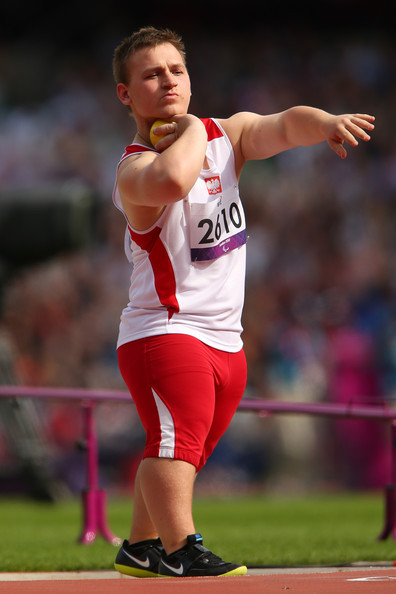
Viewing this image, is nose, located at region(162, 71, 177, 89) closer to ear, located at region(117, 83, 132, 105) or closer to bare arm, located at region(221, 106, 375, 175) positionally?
ear, located at region(117, 83, 132, 105)

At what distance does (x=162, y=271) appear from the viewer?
315 cm

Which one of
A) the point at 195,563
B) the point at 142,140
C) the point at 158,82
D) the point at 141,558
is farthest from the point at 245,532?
the point at 158,82

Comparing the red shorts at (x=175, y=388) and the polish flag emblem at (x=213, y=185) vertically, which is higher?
the polish flag emblem at (x=213, y=185)

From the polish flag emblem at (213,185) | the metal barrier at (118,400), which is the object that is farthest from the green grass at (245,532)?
the polish flag emblem at (213,185)

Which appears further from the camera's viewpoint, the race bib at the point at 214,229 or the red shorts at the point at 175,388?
the race bib at the point at 214,229

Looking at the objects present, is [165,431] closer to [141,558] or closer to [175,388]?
[175,388]

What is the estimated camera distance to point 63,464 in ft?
37.3

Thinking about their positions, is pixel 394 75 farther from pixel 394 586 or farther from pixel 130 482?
pixel 394 586

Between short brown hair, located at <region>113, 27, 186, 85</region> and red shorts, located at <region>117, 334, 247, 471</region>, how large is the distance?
91 centimetres

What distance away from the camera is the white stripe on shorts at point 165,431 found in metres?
3.00

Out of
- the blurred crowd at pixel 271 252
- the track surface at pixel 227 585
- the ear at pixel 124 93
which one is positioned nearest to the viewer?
the track surface at pixel 227 585

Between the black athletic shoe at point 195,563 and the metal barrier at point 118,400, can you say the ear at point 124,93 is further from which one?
the metal barrier at point 118,400

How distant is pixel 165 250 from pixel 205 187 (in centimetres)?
26

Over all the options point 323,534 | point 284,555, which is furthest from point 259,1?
point 284,555
